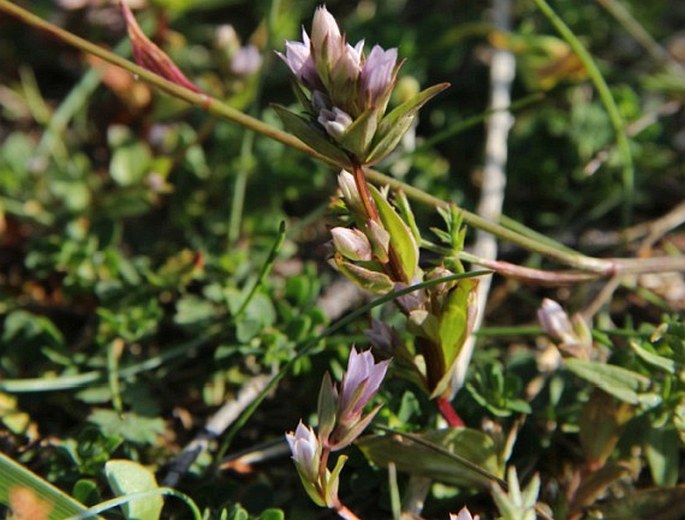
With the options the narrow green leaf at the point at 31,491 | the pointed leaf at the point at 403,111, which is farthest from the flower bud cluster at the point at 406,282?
the narrow green leaf at the point at 31,491

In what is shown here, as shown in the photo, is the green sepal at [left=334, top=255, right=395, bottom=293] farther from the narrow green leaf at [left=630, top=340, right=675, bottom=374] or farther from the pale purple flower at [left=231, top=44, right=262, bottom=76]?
the pale purple flower at [left=231, top=44, right=262, bottom=76]

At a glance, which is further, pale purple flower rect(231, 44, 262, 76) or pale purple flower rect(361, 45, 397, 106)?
pale purple flower rect(231, 44, 262, 76)

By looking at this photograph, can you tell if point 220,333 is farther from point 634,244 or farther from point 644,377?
point 634,244

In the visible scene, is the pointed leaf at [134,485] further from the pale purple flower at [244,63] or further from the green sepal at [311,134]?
the pale purple flower at [244,63]

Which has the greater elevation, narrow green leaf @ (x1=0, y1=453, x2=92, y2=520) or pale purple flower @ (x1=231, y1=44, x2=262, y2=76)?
pale purple flower @ (x1=231, y1=44, x2=262, y2=76)

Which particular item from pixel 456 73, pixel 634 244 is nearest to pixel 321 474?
pixel 634 244

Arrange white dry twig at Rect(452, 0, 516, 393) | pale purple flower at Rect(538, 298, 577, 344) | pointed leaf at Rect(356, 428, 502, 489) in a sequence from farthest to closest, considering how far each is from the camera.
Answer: white dry twig at Rect(452, 0, 516, 393)
pale purple flower at Rect(538, 298, 577, 344)
pointed leaf at Rect(356, 428, 502, 489)

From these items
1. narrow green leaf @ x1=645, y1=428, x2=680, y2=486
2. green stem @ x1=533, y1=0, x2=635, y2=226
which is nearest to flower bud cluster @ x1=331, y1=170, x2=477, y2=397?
narrow green leaf @ x1=645, y1=428, x2=680, y2=486

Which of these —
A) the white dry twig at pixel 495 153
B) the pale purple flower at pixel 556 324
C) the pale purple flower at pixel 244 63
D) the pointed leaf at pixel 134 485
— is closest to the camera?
the pointed leaf at pixel 134 485
